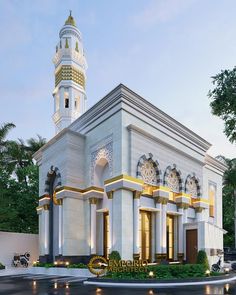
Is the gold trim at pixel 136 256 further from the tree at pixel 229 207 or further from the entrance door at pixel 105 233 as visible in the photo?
the tree at pixel 229 207

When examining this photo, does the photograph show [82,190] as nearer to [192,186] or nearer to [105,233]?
[105,233]

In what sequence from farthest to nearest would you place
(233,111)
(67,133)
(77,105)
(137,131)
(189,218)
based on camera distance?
(77,105)
(189,218)
(67,133)
(137,131)
(233,111)

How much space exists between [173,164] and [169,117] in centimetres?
293

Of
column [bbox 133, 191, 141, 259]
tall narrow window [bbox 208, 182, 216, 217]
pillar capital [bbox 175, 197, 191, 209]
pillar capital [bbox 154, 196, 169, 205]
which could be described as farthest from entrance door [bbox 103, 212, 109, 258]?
tall narrow window [bbox 208, 182, 216, 217]

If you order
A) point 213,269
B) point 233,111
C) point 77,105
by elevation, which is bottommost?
point 213,269

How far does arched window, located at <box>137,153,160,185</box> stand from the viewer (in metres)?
20.3

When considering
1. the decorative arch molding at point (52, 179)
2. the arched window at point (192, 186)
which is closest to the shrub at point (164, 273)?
the decorative arch molding at point (52, 179)

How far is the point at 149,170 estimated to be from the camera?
846 inches

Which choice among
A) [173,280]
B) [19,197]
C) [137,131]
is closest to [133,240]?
[173,280]

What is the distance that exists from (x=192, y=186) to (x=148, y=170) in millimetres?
5798

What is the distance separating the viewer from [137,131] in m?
20.2

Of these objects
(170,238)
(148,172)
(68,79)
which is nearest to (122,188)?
(148,172)

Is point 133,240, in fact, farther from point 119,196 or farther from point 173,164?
point 173,164

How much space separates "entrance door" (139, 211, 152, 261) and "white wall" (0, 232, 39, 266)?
12350 millimetres
